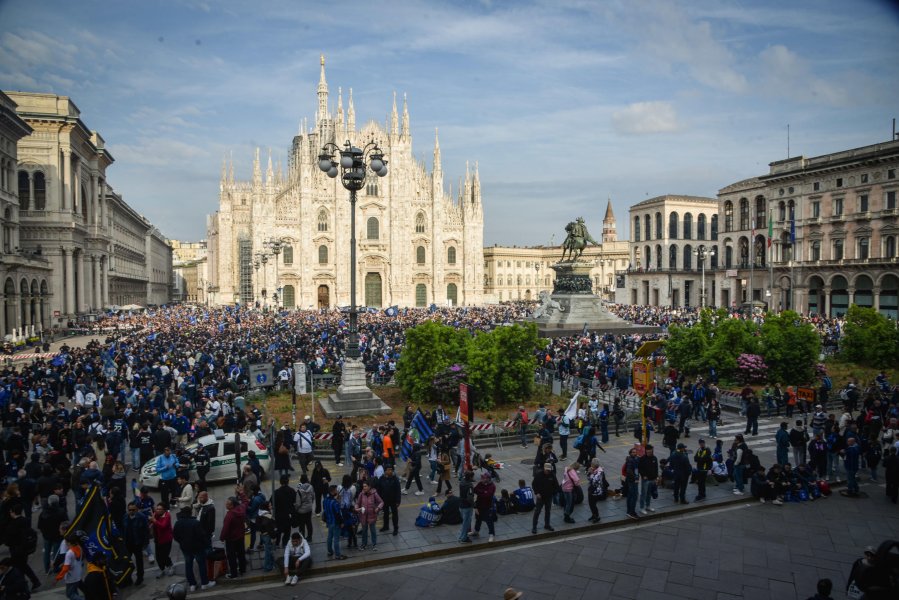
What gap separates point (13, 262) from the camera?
35250 mm

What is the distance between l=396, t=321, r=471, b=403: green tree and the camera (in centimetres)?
1980

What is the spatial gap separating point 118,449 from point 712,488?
12.8m

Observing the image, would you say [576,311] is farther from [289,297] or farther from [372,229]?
[289,297]

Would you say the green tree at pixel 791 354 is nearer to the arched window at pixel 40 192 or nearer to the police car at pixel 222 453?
the police car at pixel 222 453

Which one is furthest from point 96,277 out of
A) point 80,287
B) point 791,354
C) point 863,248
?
point 863,248

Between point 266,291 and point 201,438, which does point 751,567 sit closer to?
point 201,438

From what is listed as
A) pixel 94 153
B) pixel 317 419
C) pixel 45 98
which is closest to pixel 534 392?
pixel 317 419

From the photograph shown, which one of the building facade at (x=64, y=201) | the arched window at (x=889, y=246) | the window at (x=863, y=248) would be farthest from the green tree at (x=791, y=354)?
the building facade at (x=64, y=201)

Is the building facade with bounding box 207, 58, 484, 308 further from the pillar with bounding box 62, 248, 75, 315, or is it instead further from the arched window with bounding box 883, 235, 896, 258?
the arched window with bounding box 883, 235, 896, 258

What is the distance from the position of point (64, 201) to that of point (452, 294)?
137 ft

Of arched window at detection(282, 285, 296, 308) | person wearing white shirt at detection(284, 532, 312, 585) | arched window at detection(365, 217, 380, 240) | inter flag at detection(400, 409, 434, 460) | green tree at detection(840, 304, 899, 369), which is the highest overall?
arched window at detection(365, 217, 380, 240)

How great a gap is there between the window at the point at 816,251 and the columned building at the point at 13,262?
58.8m

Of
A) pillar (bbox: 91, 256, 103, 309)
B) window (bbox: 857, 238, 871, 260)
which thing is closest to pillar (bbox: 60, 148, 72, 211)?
pillar (bbox: 91, 256, 103, 309)

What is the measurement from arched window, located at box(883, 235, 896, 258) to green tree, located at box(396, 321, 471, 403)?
135ft
